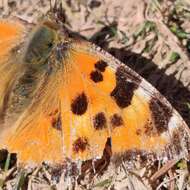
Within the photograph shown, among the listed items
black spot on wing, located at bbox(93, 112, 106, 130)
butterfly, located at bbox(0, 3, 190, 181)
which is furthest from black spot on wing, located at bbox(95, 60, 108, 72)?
black spot on wing, located at bbox(93, 112, 106, 130)

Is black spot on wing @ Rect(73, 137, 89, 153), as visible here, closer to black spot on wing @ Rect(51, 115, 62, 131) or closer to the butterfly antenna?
black spot on wing @ Rect(51, 115, 62, 131)

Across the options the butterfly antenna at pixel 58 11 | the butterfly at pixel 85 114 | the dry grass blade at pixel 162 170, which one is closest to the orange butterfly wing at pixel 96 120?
the butterfly at pixel 85 114

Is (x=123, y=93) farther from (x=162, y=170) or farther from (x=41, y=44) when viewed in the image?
(x=41, y=44)

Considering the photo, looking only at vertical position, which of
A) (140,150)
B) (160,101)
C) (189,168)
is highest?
(160,101)

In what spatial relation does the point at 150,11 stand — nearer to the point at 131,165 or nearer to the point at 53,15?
the point at 53,15

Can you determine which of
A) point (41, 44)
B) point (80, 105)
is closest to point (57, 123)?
point (80, 105)

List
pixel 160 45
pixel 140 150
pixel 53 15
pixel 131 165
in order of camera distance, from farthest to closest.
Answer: pixel 160 45
pixel 53 15
pixel 131 165
pixel 140 150

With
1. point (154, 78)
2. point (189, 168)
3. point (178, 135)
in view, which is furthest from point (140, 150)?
point (154, 78)
